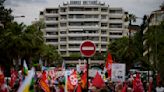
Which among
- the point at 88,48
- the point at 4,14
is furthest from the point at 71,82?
the point at 4,14

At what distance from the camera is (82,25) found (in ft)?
495

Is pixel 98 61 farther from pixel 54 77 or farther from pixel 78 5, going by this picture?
pixel 54 77

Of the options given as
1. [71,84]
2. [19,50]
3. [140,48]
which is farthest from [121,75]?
[140,48]

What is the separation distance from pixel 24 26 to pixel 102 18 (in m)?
79.8

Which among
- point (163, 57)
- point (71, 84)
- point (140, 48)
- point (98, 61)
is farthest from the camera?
point (98, 61)

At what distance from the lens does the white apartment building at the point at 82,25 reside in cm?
14988

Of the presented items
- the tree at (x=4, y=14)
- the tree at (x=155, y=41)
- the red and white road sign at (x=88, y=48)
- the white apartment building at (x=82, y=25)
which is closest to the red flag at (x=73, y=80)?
the red and white road sign at (x=88, y=48)

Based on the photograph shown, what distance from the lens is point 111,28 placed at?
5989 inches

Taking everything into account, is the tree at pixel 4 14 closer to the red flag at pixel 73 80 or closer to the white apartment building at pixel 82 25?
the red flag at pixel 73 80

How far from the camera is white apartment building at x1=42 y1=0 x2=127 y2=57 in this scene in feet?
492

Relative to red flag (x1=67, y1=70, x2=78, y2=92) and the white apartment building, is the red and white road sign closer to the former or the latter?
red flag (x1=67, y1=70, x2=78, y2=92)

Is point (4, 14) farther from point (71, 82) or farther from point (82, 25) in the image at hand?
point (82, 25)

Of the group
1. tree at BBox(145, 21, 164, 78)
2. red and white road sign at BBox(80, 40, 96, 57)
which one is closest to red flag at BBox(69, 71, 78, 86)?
red and white road sign at BBox(80, 40, 96, 57)

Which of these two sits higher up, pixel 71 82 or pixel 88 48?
pixel 88 48
